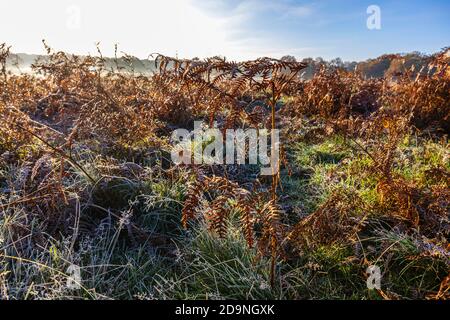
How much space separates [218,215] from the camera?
1.88 metres

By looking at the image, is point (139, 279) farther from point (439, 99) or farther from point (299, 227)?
point (439, 99)

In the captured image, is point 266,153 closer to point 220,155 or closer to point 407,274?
point 220,155

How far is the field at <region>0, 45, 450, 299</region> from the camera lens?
1.99 metres

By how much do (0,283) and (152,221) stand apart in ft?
4.07

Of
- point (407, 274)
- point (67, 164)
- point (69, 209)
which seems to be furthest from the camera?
point (67, 164)

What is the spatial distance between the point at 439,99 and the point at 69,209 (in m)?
5.28

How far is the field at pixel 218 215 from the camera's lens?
1992 millimetres
